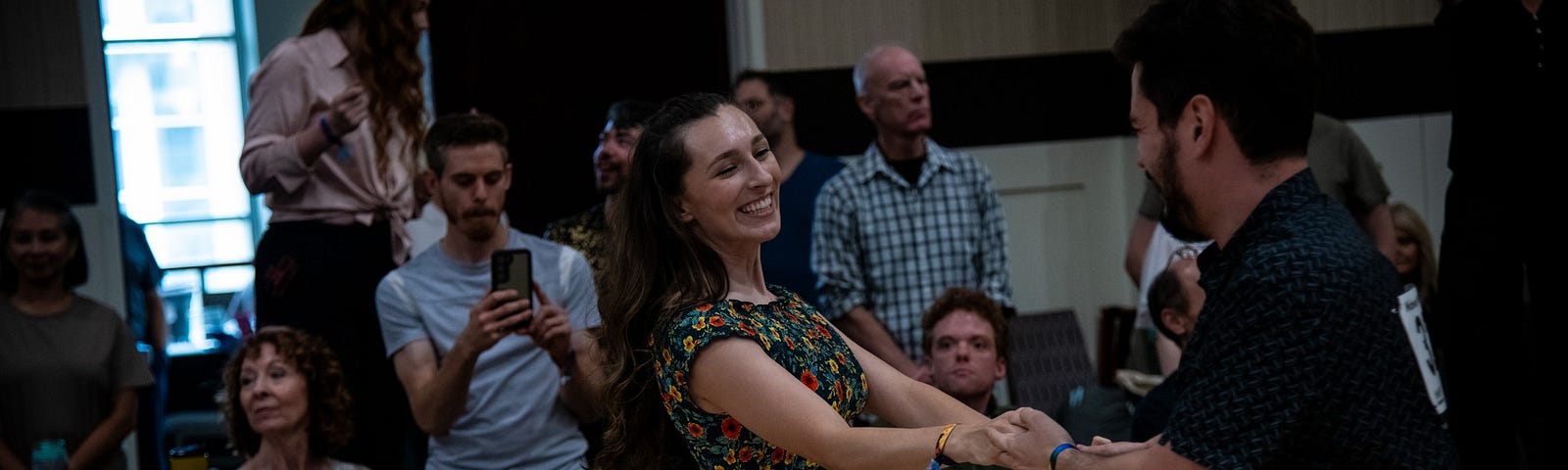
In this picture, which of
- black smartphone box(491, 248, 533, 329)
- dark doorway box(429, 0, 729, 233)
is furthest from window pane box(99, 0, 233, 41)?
black smartphone box(491, 248, 533, 329)

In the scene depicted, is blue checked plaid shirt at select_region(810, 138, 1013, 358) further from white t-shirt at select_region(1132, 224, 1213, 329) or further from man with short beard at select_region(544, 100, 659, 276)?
man with short beard at select_region(544, 100, 659, 276)

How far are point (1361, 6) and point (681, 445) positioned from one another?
311 centimetres

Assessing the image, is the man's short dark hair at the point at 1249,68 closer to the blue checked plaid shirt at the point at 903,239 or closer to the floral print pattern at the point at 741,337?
the floral print pattern at the point at 741,337

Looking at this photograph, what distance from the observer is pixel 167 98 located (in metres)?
3.88

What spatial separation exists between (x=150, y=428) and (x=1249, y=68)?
3146mm

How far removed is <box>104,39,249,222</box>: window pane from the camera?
12.7 ft

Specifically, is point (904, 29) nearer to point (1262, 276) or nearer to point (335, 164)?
point (335, 164)

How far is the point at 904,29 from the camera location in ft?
15.9

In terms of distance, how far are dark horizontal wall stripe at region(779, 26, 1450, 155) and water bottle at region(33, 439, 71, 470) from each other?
238 cm

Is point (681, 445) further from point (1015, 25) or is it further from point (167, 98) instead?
point (1015, 25)

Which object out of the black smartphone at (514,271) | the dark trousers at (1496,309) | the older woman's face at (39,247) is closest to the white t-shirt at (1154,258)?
the dark trousers at (1496,309)

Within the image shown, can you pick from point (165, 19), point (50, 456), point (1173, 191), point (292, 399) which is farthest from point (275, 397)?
point (1173, 191)

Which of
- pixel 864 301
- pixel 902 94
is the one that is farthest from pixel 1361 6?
pixel 864 301

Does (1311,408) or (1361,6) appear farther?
(1361,6)
